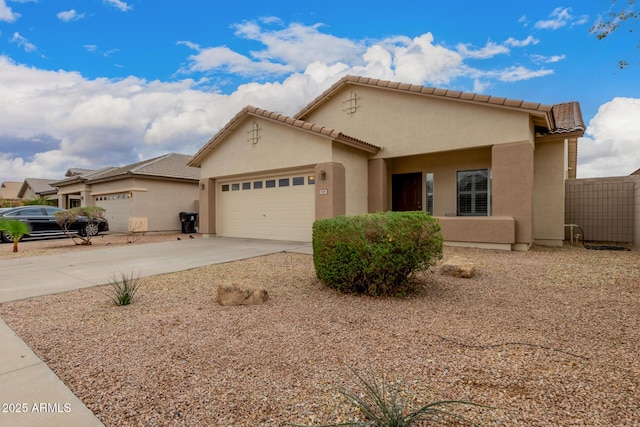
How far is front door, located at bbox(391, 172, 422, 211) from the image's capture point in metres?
13.1

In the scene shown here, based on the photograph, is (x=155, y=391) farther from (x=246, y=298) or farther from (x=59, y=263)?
(x=59, y=263)

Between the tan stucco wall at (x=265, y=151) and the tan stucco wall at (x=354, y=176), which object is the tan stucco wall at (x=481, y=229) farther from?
the tan stucco wall at (x=265, y=151)

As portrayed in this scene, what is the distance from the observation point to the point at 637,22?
230 inches

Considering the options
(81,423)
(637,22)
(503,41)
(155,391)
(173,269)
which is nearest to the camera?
(81,423)

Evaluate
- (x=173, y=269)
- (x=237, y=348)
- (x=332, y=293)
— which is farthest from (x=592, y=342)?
(x=173, y=269)

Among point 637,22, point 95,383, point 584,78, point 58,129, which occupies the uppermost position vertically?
point 58,129

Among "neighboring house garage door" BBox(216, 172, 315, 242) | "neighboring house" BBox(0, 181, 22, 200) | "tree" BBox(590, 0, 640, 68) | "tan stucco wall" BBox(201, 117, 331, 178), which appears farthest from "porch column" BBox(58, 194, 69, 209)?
"neighboring house" BBox(0, 181, 22, 200)

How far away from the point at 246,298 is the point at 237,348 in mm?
1482

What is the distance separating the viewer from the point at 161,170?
1912 centimetres

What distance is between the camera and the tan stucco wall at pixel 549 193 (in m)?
11.0

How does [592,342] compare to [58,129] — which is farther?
[58,129]

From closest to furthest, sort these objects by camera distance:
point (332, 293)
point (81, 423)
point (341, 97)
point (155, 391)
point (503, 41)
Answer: point (81, 423), point (155, 391), point (332, 293), point (503, 41), point (341, 97)

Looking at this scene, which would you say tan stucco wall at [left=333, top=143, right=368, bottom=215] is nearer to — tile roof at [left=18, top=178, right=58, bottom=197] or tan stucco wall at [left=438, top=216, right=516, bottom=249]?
tan stucco wall at [left=438, top=216, right=516, bottom=249]

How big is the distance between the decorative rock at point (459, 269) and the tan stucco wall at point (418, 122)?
556 centimetres
